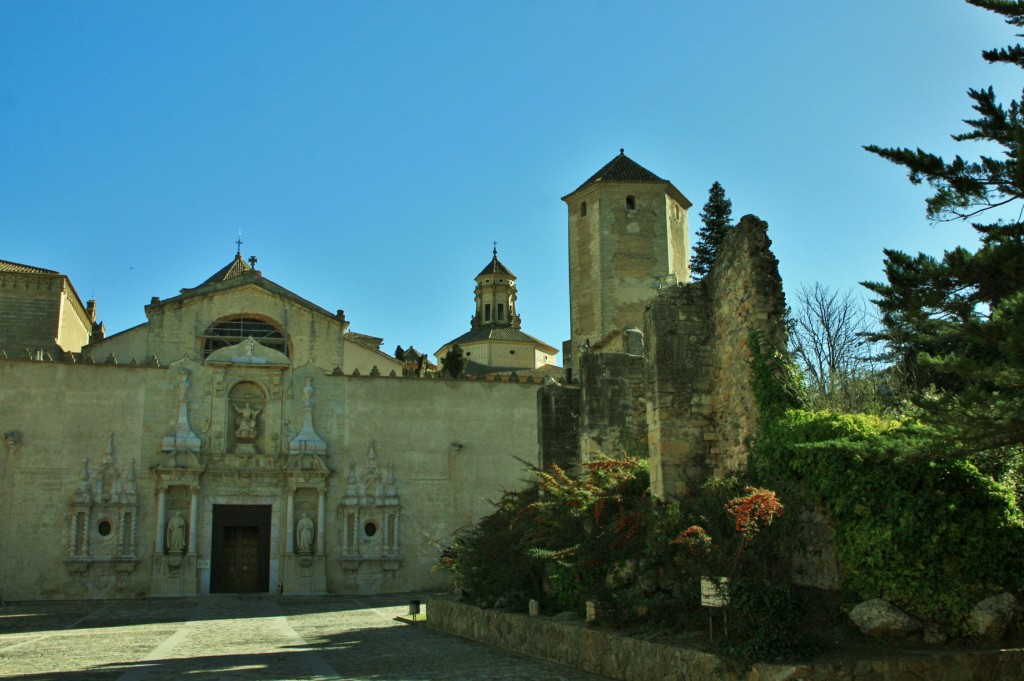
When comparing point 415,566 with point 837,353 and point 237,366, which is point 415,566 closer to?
point 237,366

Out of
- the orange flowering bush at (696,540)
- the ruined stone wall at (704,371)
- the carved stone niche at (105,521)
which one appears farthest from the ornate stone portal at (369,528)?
the orange flowering bush at (696,540)

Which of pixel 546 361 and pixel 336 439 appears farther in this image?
pixel 546 361

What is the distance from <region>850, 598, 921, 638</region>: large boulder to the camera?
27.8 feet

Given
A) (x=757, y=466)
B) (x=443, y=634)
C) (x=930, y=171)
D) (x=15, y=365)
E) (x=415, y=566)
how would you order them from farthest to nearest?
(x=415, y=566) < (x=15, y=365) < (x=443, y=634) < (x=757, y=466) < (x=930, y=171)

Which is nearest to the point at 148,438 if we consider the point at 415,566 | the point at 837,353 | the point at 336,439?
the point at 336,439

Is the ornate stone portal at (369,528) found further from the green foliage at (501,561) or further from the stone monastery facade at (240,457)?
the green foliage at (501,561)

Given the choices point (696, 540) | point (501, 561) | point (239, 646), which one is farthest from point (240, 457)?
point (696, 540)

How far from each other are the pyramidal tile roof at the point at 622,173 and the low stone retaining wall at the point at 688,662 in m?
29.1

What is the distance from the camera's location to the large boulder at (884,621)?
847 cm

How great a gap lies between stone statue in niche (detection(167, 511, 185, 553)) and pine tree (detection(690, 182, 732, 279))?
21.8 meters

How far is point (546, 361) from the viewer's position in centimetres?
6575

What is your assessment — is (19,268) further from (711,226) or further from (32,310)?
A: (711,226)

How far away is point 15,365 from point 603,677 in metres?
22.5

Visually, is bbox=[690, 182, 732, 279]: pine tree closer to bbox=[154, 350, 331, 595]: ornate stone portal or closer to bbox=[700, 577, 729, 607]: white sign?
bbox=[154, 350, 331, 595]: ornate stone portal
